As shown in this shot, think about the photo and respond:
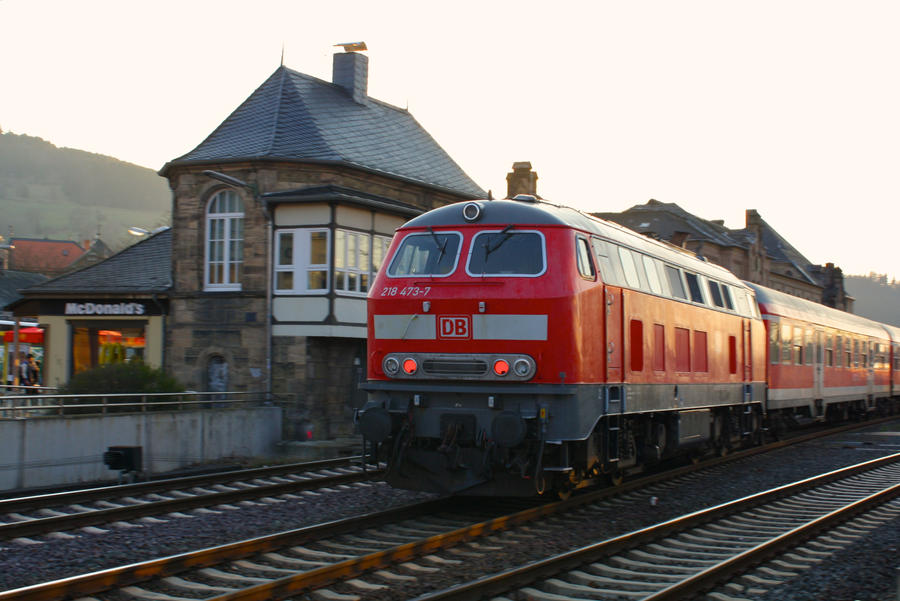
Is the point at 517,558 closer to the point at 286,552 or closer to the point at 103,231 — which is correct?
the point at 286,552

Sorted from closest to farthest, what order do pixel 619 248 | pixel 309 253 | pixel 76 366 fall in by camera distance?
pixel 619 248 < pixel 309 253 < pixel 76 366

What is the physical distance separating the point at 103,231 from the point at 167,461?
127346 mm

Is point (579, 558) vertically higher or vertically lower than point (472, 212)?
lower

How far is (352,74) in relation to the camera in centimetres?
2823

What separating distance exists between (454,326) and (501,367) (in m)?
0.73

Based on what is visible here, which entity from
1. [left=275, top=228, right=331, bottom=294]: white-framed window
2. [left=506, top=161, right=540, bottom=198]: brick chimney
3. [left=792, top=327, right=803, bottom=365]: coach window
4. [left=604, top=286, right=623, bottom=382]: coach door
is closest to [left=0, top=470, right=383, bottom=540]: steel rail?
[left=604, top=286, right=623, bottom=382]: coach door

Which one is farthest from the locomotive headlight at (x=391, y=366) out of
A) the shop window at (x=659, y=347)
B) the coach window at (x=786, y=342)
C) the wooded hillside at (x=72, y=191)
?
the wooded hillside at (x=72, y=191)

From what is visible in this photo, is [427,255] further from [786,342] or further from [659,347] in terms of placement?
[786,342]

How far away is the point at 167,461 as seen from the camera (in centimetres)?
1753

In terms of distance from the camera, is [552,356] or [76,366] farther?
[76,366]

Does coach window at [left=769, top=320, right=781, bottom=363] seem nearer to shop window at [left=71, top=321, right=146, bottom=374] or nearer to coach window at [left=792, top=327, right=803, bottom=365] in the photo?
coach window at [left=792, top=327, right=803, bottom=365]

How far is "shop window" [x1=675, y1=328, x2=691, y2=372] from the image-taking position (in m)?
13.5

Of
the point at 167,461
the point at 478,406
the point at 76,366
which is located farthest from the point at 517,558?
the point at 76,366

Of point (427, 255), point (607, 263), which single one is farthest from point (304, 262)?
point (607, 263)
